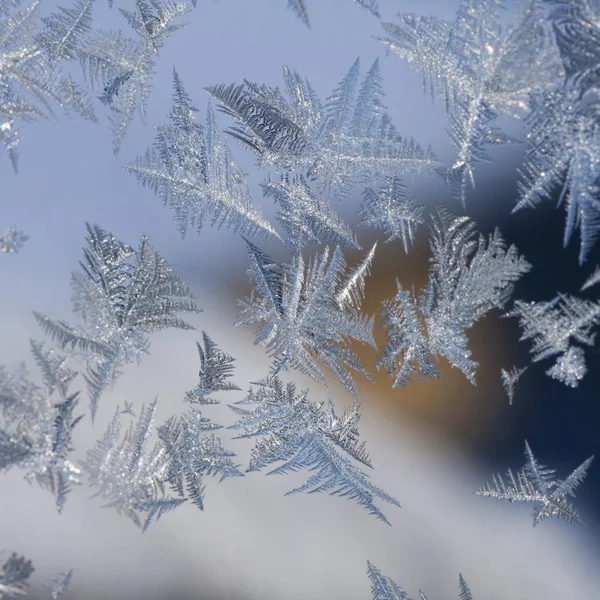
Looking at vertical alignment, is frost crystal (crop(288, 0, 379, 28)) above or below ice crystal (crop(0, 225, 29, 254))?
above

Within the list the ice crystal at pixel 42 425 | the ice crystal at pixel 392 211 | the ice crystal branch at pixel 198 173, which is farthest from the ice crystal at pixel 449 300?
the ice crystal at pixel 42 425

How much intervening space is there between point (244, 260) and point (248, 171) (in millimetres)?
68

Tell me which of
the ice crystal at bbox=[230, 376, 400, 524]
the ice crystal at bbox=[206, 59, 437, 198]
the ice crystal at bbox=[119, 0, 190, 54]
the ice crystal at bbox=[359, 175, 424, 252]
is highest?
the ice crystal at bbox=[119, 0, 190, 54]

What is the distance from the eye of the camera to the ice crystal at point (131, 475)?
1.27 ft

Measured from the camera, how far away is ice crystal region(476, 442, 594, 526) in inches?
15.2

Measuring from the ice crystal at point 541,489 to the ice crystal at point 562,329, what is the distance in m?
0.07

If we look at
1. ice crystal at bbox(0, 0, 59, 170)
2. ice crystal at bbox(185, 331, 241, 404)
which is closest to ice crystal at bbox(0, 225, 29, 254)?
ice crystal at bbox(0, 0, 59, 170)

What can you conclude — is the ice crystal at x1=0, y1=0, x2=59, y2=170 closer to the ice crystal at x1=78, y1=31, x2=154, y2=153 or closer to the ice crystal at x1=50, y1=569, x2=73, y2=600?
the ice crystal at x1=78, y1=31, x2=154, y2=153

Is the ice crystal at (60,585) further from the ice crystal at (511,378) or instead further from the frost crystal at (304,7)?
the frost crystal at (304,7)

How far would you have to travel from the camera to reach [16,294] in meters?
0.40

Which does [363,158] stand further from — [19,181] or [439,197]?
[19,181]

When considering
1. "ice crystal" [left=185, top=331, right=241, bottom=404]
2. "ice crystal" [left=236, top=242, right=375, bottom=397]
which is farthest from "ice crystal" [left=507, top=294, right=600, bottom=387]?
Result: "ice crystal" [left=185, top=331, right=241, bottom=404]

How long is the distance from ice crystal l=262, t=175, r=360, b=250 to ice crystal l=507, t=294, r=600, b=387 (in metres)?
0.13

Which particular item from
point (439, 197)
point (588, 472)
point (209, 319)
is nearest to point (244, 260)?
point (209, 319)
